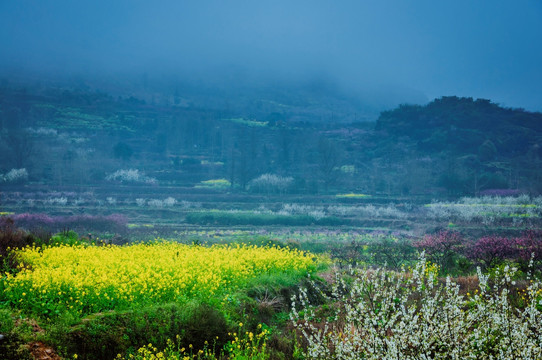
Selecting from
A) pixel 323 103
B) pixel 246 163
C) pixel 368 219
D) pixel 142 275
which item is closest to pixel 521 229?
pixel 368 219

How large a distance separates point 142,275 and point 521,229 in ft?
88.2

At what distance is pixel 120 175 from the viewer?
56656 mm

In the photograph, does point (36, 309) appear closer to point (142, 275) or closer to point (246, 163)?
point (142, 275)

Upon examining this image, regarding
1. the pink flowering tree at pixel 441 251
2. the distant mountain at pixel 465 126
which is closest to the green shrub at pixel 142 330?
the pink flowering tree at pixel 441 251

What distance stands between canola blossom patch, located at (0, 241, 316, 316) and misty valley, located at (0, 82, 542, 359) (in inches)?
2.5

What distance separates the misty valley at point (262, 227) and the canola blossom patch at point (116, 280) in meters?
0.06

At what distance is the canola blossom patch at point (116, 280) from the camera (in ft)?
28.9

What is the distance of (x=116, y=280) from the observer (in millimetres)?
9625

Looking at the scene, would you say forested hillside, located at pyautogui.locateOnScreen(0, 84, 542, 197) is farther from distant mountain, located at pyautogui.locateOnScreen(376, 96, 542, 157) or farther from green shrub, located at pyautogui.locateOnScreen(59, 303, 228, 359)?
green shrub, located at pyautogui.locateOnScreen(59, 303, 228, 359)

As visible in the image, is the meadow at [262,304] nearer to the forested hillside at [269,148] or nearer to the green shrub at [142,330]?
the green shrub at [142,330]

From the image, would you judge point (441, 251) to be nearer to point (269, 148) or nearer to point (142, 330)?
point (142, 330)

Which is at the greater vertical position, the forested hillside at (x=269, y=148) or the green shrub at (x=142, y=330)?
the forested hillside at (x=269, y=148)

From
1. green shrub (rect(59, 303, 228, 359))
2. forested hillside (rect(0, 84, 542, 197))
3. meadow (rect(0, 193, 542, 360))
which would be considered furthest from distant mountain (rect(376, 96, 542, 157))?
green shrub (rect(59, 303, 228, 359))

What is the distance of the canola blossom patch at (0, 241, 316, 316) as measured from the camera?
8820 millimetres
